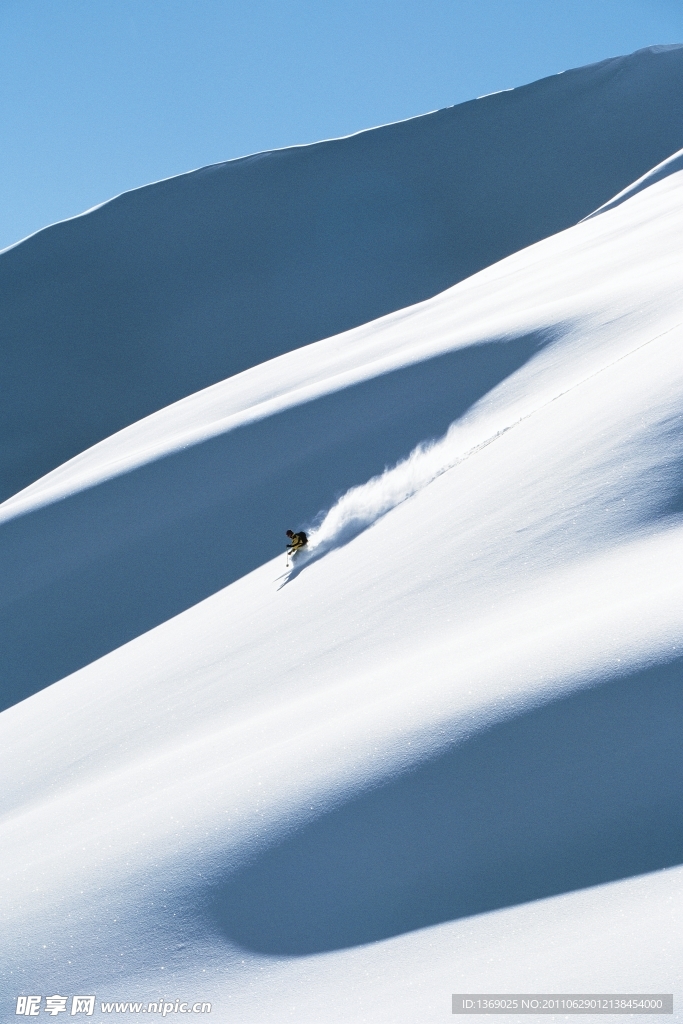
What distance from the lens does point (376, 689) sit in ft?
14.4

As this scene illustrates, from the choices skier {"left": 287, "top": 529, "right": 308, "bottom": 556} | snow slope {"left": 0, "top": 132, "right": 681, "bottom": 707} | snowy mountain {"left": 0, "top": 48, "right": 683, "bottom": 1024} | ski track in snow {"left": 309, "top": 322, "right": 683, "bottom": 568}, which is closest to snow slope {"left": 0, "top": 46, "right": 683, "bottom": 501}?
snow slope {"left": 0, "top": 132, "right": 681, "bottom": 707}

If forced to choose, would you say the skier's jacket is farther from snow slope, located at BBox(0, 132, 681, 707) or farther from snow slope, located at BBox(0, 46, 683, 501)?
snow slope, located at BBox(0, 46, 683, 501)

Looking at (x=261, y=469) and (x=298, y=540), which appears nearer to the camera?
(x=298, y=540)

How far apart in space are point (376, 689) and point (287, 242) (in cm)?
1967

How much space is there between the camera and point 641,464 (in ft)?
17.3

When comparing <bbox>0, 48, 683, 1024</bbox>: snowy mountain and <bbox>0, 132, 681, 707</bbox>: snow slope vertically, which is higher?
<bbox>0, 132, 681, 707</bbox>: snow slope

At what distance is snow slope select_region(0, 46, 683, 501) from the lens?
20.1 meters

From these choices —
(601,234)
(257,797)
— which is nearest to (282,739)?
(257,797)

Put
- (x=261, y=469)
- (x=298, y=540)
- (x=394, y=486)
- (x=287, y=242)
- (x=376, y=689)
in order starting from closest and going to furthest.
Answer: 1. (x=376, y=689)
2. (x=298, y=540)
3. (x=394, y=486)
4. (x=261, y=469)
5. (x=287, y=242)

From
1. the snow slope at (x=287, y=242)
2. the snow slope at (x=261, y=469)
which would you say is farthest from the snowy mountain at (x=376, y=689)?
the snow slope at (x=287, y=242)

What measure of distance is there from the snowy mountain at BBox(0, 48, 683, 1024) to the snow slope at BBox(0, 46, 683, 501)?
10365 mm

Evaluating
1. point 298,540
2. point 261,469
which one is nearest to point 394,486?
point 298,540

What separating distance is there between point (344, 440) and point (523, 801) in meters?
5.57

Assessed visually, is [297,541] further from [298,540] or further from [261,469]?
[261,469]
